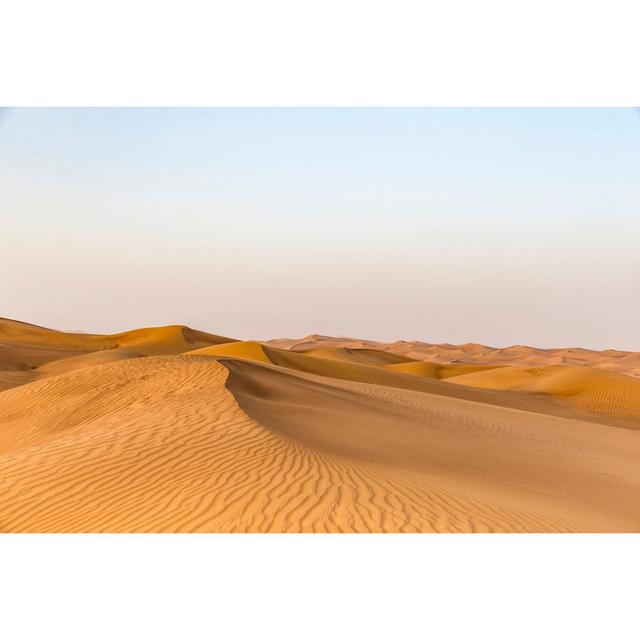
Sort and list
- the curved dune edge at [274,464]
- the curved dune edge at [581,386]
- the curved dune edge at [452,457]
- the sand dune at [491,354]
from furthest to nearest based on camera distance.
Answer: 1. the sand dune at [491,354]
2. the curved dune edge at [581,386]
3. the curved dune edge at [452,457]
4. the curved dune edge at [274,464]

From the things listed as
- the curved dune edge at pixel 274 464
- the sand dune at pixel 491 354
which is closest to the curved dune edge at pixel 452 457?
the curved dune edge at pixel 274 464

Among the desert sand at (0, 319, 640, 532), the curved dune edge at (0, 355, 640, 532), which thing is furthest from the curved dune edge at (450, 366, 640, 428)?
the curved dune edge at (0, 355, 640, 532)

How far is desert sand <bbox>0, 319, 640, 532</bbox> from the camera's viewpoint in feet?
20.1

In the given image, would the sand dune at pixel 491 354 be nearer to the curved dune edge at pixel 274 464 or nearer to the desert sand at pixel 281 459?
the desert sand at pixel 281 459

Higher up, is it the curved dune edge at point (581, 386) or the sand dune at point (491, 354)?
the sand dune at point (491, 354)

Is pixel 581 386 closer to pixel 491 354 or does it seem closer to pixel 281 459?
pixel 281 459

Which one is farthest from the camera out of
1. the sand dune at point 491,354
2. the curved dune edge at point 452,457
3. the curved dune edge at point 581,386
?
the sand dune at point 491,354

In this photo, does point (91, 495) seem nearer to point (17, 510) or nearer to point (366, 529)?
point (17, 510)

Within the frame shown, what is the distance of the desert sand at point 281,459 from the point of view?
614cm

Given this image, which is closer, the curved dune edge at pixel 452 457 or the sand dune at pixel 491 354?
the curved dune edge at pixel 452 457

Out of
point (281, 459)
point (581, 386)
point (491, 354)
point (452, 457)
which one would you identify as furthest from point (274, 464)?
point (491, 354)

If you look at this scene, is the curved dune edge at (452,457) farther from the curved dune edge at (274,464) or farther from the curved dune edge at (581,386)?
the curved dune edge at (581,386)

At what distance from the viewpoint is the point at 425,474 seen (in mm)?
8266
